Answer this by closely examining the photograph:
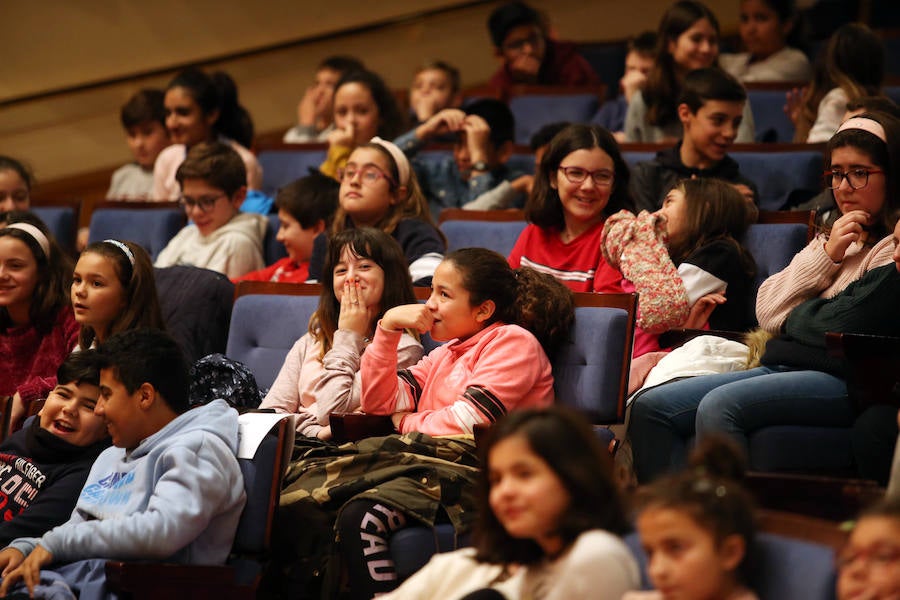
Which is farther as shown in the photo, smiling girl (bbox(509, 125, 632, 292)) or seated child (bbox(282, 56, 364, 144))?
seated child (bbox(282, 56, 364, 144))

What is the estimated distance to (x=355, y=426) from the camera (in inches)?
114

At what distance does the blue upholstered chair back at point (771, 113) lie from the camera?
512 centimetres

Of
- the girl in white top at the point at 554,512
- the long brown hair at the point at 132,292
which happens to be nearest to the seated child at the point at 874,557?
the girl in white top at the point at 554,512

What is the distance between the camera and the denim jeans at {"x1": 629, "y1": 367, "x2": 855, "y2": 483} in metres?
2.77

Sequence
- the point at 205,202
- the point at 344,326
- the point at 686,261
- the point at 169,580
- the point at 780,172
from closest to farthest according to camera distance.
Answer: the point at 169,580 → the point at 344,326 → the point at 686,261 → the point at 780,172 → the point at 205,202

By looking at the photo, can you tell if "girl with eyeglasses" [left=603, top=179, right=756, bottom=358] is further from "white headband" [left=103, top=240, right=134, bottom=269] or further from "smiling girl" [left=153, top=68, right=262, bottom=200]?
"smiling girl" [left=153, top=68, right=262, bottom=200]

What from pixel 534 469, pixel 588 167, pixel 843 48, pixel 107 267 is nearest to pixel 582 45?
pixel 843 48

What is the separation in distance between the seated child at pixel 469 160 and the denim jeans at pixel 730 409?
1665mm

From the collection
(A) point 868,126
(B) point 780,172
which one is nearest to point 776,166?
(B) point 780,172

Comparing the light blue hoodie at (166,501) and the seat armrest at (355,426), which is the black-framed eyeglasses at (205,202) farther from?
the light blue hoodie at (166,501)

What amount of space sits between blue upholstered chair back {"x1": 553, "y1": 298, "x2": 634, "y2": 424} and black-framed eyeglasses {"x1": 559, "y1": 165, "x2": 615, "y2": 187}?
615 mm

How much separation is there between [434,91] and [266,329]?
91.7 inches

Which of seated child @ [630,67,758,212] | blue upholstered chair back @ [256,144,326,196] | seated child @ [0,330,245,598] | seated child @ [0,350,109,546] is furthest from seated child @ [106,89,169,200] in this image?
seated child @ [0,330,245,598]

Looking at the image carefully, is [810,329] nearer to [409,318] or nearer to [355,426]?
[409,318]
